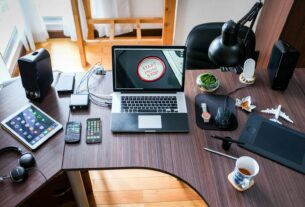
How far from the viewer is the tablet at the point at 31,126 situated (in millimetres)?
1177

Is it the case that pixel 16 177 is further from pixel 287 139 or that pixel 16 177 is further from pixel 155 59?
pixel 287 139

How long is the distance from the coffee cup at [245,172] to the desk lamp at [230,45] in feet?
1.31

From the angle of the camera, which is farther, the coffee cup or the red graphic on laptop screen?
the red graphic on laptop screen

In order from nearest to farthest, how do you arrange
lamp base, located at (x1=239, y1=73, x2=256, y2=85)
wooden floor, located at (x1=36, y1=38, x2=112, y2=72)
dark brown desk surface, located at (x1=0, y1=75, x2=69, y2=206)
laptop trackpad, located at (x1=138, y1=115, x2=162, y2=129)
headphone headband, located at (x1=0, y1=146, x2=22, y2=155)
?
dark brown desk surface, located at (x1=0, y1=75, x2=69, y2=206) → headphone headband, located at (x1=0, y1=146, x2=22, y2=155) → laptop trackpad, located at (x1=138, y1=115, x2=162, y2=129) → lamp base, located at (x1=239, y1=73, x2=256, y2=85) → wooden floor, located at (x1=36, y1=38, x2=112, y2=72)

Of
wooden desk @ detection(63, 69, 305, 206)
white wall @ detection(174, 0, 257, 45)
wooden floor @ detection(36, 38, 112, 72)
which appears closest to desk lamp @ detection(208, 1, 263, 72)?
wooden desk @ detection(63, 69, 305, 206)

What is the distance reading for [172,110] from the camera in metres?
1.33

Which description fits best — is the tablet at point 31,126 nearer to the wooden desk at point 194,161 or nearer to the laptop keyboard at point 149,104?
the wooden desk at point 194,161

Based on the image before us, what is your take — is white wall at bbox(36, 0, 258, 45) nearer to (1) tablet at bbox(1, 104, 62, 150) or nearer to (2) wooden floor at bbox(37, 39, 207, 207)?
(2) wooden floor at bbox(37, 39, 207, 207)

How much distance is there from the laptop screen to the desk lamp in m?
0.16

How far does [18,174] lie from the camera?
1.04 meters

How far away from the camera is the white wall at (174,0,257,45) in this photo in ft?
8.25

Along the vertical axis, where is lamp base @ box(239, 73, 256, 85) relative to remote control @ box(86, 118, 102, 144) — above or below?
above

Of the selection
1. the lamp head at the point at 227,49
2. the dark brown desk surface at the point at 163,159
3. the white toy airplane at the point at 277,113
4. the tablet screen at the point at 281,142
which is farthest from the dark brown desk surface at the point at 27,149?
the white toy airplane at the point at 277,113

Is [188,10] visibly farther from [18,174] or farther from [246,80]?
[18,174]
